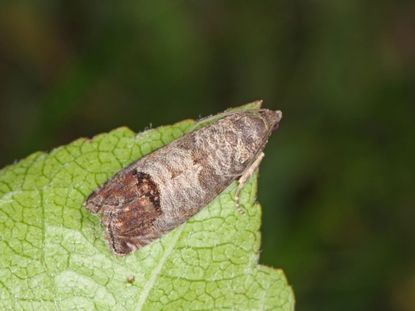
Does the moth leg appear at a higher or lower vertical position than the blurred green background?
lower

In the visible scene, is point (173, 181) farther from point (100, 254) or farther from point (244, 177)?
point (100, 254)

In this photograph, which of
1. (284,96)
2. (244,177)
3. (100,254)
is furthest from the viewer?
(284,96)

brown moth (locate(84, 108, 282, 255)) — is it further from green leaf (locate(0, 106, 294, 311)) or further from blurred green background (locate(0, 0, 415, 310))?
blurred green background (locate(0, 0, 415, 310))

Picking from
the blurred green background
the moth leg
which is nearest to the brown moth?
the moth leg

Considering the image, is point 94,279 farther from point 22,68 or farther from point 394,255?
point 22,68

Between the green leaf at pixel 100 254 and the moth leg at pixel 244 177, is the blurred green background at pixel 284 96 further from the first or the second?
the green leaf at pixel 100 254

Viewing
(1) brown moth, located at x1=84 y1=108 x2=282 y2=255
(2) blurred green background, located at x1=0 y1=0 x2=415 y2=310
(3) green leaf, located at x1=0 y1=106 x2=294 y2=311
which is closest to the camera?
(3) green leaf, located at x1=0 y1=106 x2=294 y2=311

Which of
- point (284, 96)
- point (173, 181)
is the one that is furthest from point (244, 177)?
point (284, 96)

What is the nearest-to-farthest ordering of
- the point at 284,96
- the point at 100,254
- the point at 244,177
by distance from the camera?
the point at 100,254
the point at 244,177
the point at 284,96
